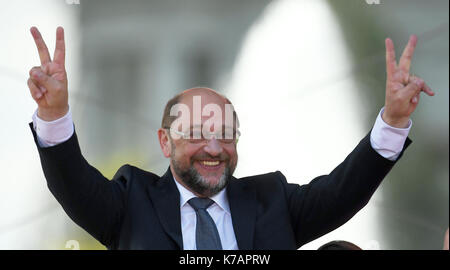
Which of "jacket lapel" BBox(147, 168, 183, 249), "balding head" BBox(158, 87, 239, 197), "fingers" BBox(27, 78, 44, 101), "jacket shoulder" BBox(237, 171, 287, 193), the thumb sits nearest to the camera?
"fingers" BBox(27, 78, 44, 101)

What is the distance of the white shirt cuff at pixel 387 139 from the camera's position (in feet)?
7.51

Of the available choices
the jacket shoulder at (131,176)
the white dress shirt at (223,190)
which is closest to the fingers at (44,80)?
the white dress shirt at (223,190)

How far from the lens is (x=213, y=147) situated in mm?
2416

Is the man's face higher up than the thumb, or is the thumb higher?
the thumb

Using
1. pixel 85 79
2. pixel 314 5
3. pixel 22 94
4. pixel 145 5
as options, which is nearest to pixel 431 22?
pixel 314 5

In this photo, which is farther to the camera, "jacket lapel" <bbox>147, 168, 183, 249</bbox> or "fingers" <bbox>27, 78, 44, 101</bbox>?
"jacket lapel" <bbox>147, 168, 183, 249</bbox>

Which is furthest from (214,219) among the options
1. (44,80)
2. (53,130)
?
(44,80)

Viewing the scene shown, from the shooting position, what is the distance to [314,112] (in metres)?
3.88

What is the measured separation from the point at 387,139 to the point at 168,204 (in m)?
0.73

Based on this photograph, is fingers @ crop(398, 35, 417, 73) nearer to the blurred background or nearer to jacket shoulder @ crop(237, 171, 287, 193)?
jacket shoulder @ crop(237, 171, 287, 193)

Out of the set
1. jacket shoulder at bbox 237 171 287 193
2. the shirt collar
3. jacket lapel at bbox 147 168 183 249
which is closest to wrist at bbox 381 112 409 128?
jacket shoulder at bbox 237 171 287 193

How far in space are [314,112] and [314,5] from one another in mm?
579

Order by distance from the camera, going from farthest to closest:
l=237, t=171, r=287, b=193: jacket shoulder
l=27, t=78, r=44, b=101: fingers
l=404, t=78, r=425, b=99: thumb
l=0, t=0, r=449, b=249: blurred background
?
1. l=0, t=0, r=449, b=249: blurred background
2. l=237, t=171, r=287, b=193: jacket shoulder
3. l=404, t=78, r=425, b=99: thumb
4. l=27, t=78, r=44, b=101: fingers

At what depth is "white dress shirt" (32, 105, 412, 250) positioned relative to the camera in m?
2.18
